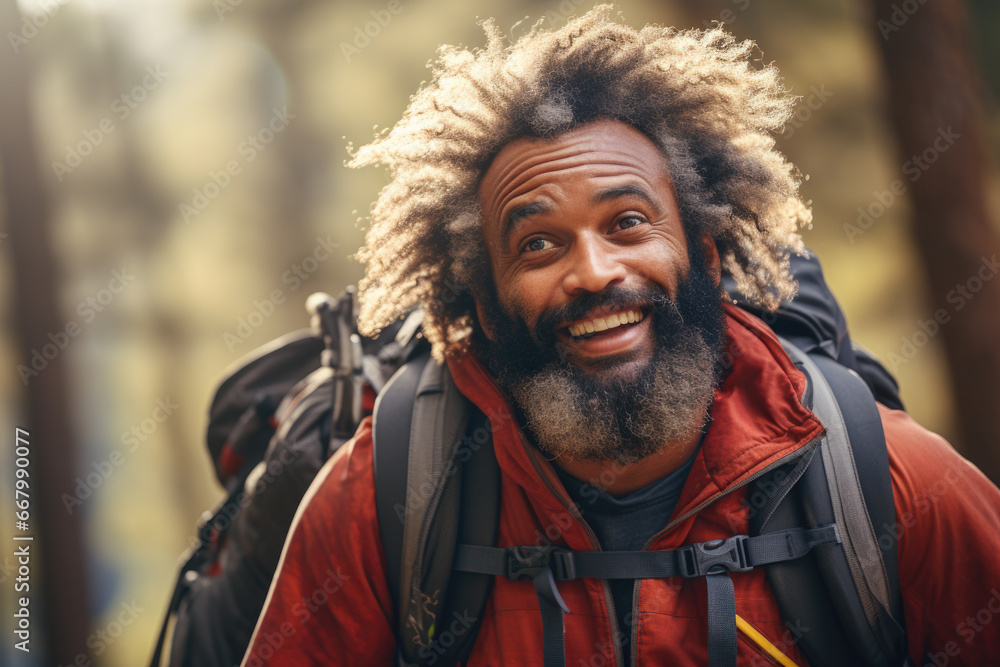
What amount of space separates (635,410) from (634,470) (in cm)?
22

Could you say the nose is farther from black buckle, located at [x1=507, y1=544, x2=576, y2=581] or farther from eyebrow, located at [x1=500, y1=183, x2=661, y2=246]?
black buckle, located at [x1=507, y1=544, x2=576, y2=581]

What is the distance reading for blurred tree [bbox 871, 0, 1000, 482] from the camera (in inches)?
152

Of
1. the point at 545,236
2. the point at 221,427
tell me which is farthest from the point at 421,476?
the point at 221,427

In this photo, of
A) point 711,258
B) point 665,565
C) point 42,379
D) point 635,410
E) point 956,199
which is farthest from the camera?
point 42,379

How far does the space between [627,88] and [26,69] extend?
537 centimetres

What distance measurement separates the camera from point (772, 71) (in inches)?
88.0

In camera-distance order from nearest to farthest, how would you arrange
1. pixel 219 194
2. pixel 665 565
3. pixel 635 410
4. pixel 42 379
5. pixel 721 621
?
pixel 721 621
pixel 665 565
pixel 635 410
pixel 42 379
pixel 219 194

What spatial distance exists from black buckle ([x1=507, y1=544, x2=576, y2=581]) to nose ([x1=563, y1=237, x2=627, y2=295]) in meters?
0.75

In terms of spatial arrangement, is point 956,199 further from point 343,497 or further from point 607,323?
point 343,497

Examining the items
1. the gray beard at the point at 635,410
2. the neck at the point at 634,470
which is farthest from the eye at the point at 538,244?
the neck at the point at 634,470

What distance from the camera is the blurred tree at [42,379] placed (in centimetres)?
491

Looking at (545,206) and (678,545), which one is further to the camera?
(545,206)

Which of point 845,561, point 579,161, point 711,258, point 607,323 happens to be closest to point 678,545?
point 845,561

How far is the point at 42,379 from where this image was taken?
196 inches
